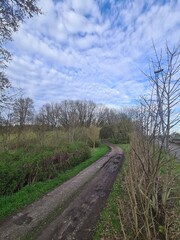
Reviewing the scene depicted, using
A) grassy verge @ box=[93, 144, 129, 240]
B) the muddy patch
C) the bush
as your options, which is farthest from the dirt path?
the bush

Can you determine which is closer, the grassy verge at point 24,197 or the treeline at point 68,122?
the grassy verge at point 24,197

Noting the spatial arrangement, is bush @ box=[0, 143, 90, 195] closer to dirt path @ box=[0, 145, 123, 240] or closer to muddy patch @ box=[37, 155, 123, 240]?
dirt path @ box=[0, 145, 123, 240]

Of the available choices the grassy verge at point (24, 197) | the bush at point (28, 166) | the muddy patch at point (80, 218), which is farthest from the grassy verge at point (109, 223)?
the bush at point (28, 166)

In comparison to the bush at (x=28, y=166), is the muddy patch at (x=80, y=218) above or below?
below

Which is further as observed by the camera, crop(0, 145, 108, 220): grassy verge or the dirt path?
crop(0, 145, 108, 220): grassy verge

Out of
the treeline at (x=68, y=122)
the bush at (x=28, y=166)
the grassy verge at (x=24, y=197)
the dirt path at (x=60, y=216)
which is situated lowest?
the dirt path at (x=60, y=216)

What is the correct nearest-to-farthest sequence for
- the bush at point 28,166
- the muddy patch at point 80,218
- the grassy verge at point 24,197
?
the muddy patch at point 80,218, the grassy verge at point 24,197, the bush at point 28,166

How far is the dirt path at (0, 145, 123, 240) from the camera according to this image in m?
4.17

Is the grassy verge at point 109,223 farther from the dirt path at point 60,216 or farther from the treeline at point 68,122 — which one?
the treeline at point 68,122

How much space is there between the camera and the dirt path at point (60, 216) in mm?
4172

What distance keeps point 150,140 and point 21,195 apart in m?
4.85

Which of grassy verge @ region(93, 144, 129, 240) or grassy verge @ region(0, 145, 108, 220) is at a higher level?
grassy verge @ region(0, 145, 108, 220)

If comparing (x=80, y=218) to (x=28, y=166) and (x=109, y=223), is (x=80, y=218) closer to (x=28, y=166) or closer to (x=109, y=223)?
(x=109, y=223)

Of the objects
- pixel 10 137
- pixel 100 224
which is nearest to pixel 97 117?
pixel 10 137
